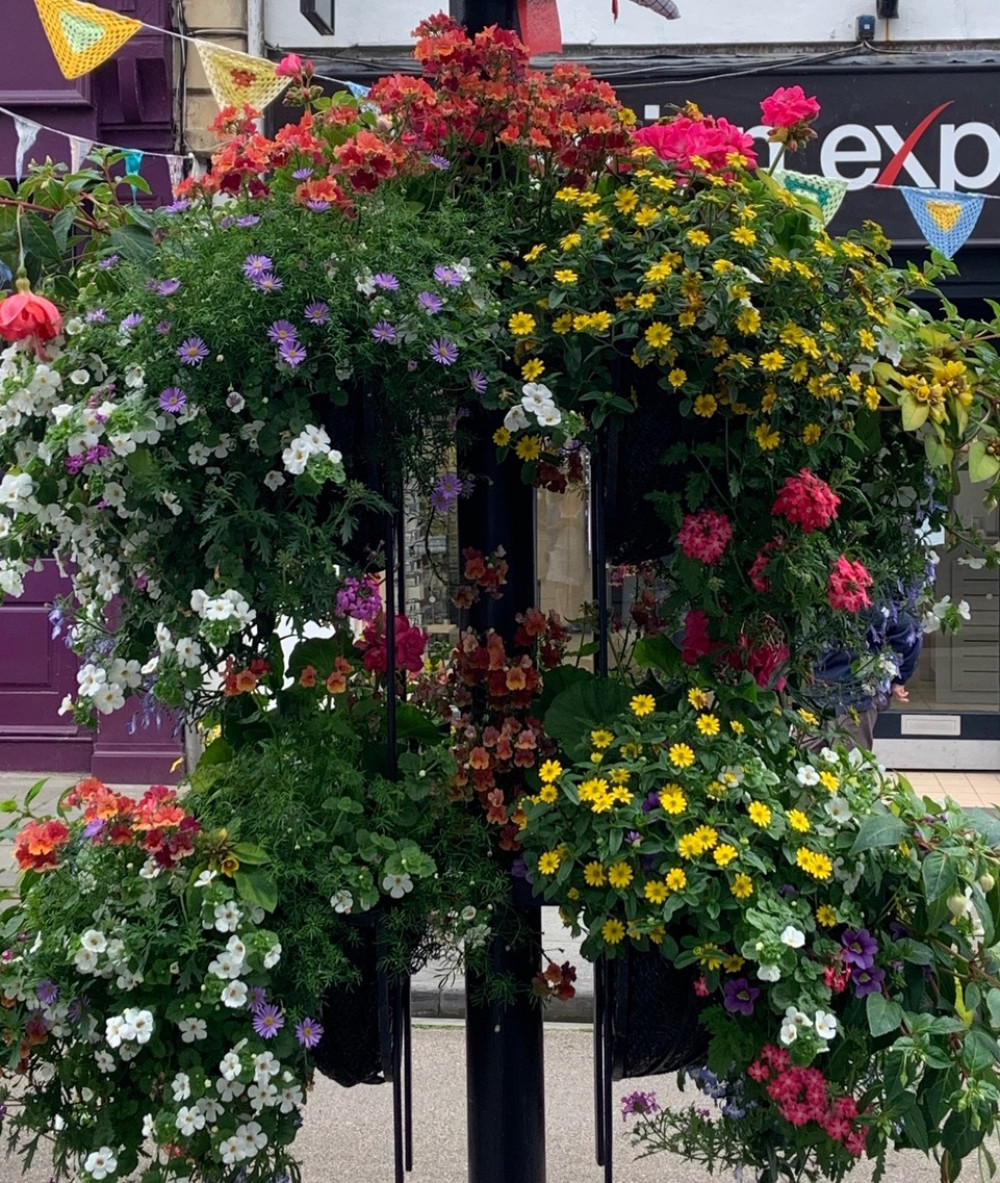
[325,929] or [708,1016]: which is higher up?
[325,929]

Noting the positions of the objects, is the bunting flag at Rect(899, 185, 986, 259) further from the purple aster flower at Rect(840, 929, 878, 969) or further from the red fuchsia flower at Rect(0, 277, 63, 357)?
the red fuchsia flower at Rect(0, 277, 63, 357)

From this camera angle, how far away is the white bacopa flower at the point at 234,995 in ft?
A: 5.45

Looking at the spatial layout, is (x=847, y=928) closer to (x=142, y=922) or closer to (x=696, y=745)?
(x=696, y=745)

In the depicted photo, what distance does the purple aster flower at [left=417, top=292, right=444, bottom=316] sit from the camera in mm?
1649

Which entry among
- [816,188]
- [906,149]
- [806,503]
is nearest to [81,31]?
[816,188]

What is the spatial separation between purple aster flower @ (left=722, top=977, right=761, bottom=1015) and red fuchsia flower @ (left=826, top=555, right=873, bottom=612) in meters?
0.48

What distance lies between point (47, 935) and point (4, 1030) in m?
0.14

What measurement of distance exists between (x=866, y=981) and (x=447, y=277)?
3.30 ft

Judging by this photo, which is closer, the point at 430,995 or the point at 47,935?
the point at 47,935

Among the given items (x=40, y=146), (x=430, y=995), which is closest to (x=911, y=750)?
(x=430, y=995)

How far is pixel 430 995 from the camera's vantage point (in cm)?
507

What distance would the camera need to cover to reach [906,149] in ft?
20.6

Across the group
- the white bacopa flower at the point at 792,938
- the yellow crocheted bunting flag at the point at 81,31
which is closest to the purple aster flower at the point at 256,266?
the white bacopa flower at the point at 792,938

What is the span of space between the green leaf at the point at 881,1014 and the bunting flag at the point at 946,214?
5324mm
